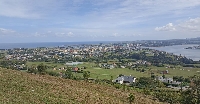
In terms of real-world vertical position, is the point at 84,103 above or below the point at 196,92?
above

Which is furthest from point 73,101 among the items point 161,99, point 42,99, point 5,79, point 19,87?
point 161,99

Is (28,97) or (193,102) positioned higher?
(28,97)

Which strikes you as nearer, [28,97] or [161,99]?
[28,97]

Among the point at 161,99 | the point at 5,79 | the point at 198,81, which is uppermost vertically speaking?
the point at 5,79

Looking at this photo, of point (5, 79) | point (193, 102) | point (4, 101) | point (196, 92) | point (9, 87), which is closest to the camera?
point (4, 101)

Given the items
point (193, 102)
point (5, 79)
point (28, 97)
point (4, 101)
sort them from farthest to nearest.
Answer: point (193, 102)
point (5, 79)
point (28, 97)
point (4, 101)

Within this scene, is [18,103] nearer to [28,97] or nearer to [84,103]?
[28,97]

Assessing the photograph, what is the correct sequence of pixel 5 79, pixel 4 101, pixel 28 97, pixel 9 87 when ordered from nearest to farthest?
pixel 4 101 → pixel 28 97 → pixel 9 87 → pixel 5 79

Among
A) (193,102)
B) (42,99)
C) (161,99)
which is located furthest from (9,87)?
(193,102)

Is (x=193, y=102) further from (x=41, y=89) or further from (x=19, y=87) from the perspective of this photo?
(x=19, y=87)
